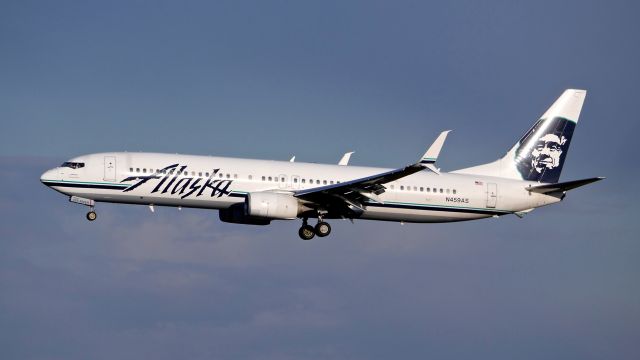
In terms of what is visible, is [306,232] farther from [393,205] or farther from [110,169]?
[110,169]

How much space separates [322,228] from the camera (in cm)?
6781

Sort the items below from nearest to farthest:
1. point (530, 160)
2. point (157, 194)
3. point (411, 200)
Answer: point (157, 194), point (411, 200), point (530, 160)

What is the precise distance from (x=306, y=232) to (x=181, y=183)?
8490mm

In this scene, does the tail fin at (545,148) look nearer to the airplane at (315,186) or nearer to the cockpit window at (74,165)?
the airplane at (315,186)

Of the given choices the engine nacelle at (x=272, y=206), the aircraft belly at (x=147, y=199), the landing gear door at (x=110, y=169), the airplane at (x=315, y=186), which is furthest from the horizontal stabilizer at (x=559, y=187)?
the landing gear door at (x=110, y=169)

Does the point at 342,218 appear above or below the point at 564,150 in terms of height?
below

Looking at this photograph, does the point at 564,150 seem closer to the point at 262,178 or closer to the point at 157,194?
the point at 262,178

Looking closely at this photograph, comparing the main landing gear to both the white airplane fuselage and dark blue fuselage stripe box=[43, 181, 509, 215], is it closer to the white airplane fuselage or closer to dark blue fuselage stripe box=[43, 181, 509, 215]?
the white airplane fuselage

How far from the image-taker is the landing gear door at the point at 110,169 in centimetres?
6381

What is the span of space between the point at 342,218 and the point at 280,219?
5.22 metres

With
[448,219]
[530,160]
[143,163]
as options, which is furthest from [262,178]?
[530,160]

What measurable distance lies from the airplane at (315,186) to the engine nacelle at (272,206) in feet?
0.18

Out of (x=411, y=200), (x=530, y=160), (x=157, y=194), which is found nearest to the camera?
(x=157, y=194)

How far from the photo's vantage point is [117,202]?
64688 mm
